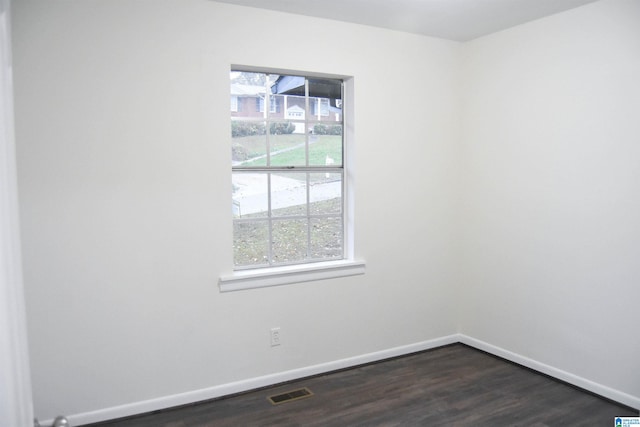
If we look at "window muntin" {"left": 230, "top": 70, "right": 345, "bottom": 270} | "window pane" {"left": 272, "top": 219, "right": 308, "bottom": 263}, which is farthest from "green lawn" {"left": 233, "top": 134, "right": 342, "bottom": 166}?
"window pane" {"left": 272, "top": 219, "right": 308, "bottom": 263}

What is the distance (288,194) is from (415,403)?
160 centimetres

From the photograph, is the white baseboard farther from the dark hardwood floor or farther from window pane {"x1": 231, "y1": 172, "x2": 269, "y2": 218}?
window pane {"x1": 231, "y1": 172, "x2": 269, "y2": 218}

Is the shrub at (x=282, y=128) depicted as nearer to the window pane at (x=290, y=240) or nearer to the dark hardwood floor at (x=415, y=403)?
the window pane at (x=290, y=240)

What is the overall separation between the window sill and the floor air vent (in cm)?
70

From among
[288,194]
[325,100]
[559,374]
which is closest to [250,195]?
[288,194]

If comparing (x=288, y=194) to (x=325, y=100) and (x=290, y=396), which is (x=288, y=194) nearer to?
(x=325, y=100)

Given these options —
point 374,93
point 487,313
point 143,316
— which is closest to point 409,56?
point 374,93

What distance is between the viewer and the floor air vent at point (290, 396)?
9.98ft

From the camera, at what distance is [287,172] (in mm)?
3406

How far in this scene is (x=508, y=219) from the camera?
3645mm

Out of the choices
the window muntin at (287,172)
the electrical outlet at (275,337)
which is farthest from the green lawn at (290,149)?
the electrical outlet at (275,337)

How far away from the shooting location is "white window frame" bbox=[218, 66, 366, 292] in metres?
3.13

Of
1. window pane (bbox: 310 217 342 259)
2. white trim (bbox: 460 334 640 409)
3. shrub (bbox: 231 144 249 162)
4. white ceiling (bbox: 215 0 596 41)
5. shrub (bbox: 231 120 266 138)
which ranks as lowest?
white trim (bbox: 460 334 640 409)

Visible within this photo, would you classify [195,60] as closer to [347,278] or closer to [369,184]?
[369,184]
